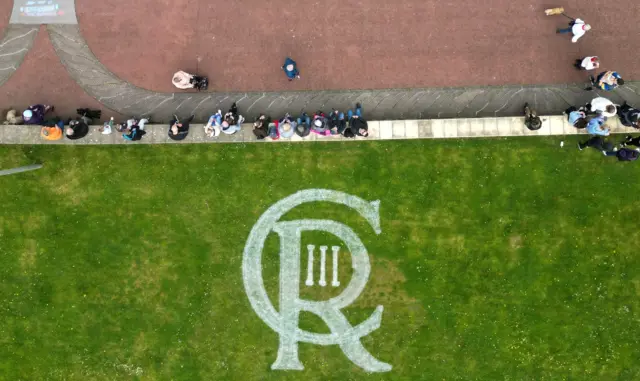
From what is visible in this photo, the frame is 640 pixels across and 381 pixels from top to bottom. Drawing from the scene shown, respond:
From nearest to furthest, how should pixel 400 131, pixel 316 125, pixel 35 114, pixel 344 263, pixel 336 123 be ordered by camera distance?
pixel 316 125, pixel 336 123, pixel 35 114, pixel 400 131, pixel 344 263

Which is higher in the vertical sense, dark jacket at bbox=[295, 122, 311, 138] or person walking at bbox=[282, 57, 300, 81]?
person walking at bbox=[282, 57, 300, 81]

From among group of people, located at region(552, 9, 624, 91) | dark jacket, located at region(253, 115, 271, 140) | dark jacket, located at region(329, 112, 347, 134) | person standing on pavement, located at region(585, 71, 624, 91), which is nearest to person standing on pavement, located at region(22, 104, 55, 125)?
dark jacket, located at region(253, 115, 271, 140)

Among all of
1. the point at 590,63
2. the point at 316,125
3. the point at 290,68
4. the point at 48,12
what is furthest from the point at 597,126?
the point at 48,12

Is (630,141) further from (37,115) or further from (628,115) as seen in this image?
(37,115)

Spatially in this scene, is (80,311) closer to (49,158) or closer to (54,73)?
(49,158)

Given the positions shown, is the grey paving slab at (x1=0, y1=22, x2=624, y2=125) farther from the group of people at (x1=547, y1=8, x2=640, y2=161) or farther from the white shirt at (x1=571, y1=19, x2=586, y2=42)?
the white shirt at (x1=571, y1=19, x2=586, y2=42)

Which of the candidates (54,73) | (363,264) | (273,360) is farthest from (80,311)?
(363,264)
